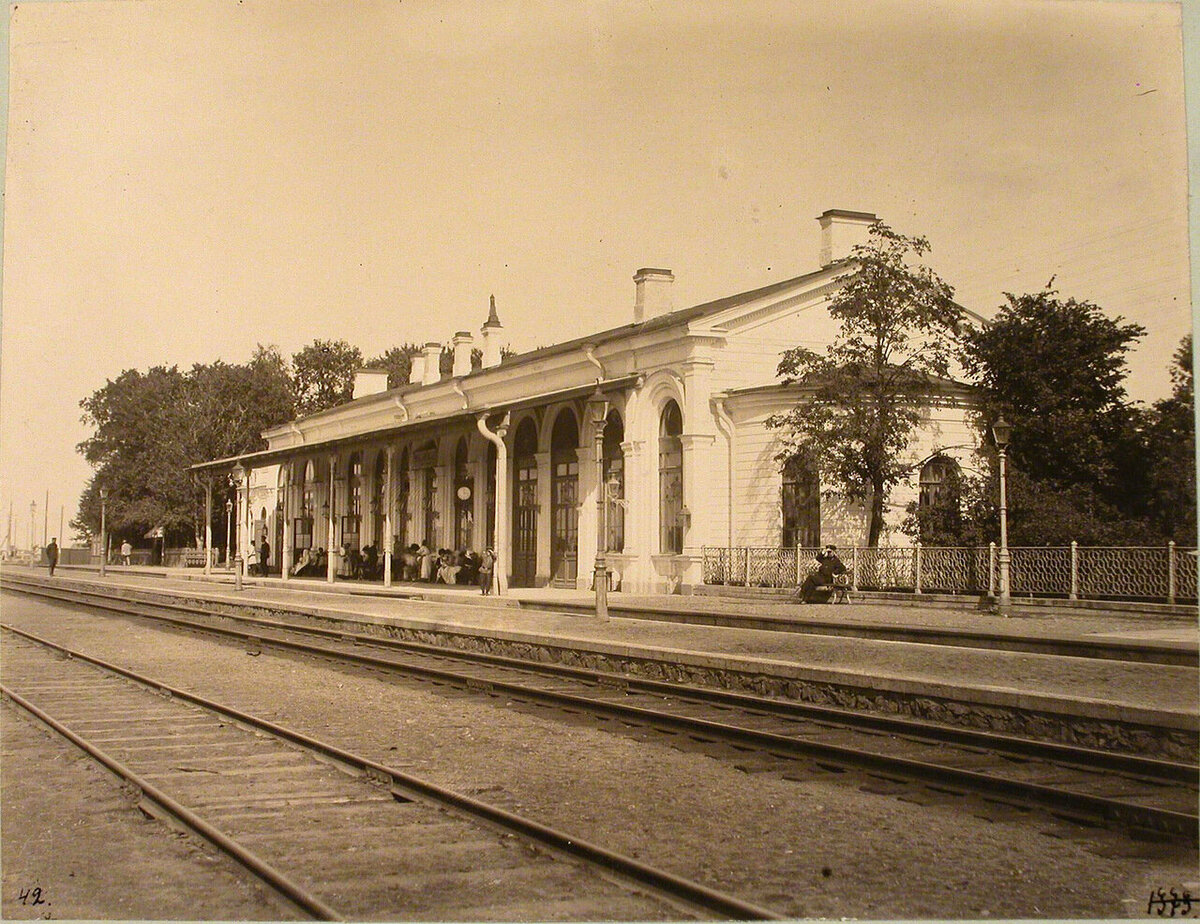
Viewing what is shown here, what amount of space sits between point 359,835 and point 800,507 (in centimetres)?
1986

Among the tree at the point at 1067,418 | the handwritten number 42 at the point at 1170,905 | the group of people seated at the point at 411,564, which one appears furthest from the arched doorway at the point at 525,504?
the handwritten number 42 at the point at 1170,905

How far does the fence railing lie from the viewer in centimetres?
1792

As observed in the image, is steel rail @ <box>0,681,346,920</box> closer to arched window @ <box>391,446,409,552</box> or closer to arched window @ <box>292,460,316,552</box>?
arched window @ <box>391,446,409,552</box>

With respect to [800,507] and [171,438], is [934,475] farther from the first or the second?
[171,438]

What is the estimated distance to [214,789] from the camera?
304 inches

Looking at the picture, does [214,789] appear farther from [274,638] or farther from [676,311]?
[676,311]

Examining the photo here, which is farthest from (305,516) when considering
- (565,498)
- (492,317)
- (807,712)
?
(807,712)

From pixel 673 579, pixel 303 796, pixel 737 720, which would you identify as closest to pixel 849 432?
pixel 673 579

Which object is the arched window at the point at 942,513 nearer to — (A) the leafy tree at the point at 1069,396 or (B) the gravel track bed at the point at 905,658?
(A) the leafy tree at the point at 1069,396

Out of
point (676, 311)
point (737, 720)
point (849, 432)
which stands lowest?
point (737, 720)

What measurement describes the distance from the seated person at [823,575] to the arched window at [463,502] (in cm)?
1533

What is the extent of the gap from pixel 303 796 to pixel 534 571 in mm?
25481

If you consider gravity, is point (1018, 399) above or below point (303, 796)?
above

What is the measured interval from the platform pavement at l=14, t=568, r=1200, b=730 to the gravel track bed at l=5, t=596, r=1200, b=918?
2291mm
